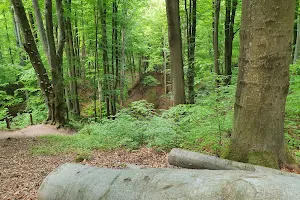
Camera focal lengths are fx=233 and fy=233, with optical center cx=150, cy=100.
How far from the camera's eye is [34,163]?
5590mm

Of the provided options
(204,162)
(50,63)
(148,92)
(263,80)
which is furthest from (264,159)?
(148,92)

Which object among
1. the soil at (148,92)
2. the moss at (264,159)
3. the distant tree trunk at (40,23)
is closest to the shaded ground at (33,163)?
the moss at (264,159)

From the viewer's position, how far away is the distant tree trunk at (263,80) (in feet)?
8.00

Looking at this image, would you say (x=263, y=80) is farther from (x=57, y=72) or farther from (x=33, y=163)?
(x=57, y=72)

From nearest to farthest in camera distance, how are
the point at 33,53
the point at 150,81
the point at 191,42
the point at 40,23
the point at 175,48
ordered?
the point at 175,48 < the point at 33,53 < the point at 40,23 < the point at 191,42 < the point at 150,81

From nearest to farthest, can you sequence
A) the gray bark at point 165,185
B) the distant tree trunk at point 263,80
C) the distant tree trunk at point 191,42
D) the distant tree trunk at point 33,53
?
the gray bark at point 165,185, the distant tree trunk at point 263,80, the distant tree trunk at point 33,53, the distant tree trunk at point 191,42

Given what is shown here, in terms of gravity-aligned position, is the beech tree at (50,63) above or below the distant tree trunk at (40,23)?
below

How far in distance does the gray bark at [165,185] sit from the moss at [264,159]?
131 cm

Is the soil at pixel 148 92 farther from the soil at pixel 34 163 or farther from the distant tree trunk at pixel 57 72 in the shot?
the soil at pixel 34 163

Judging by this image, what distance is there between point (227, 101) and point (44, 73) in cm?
940

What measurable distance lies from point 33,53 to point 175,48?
7262mm

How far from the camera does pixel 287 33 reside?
97.4 inches

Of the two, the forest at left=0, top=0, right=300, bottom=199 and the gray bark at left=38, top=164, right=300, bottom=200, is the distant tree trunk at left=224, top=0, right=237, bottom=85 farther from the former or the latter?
the gray bark at left=38, top=164, right=300, bottom=200

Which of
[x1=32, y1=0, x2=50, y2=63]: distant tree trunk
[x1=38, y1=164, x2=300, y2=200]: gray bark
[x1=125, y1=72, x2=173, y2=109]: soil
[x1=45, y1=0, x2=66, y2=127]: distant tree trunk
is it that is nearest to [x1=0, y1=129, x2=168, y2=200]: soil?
[x1=38, y1=164, x2=300, y2=200]: gray bark
